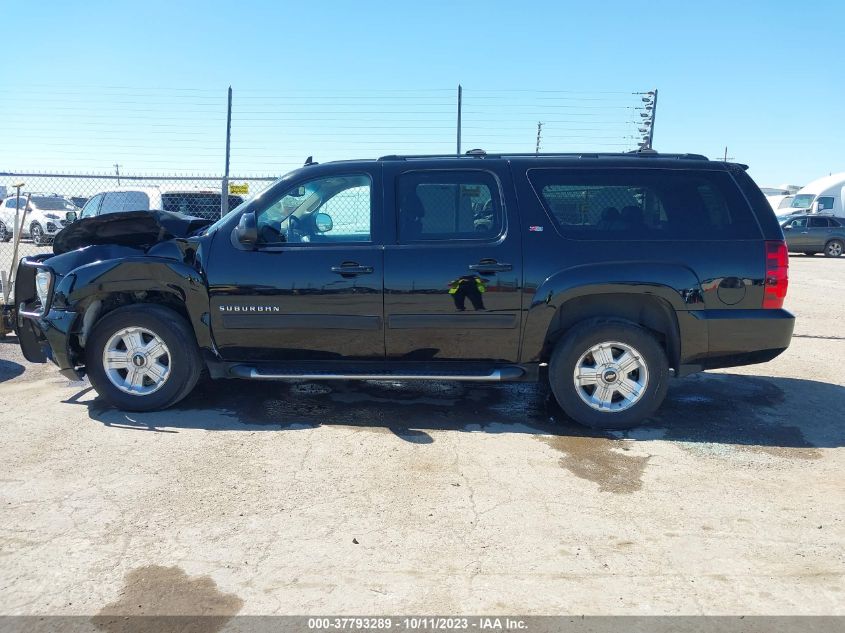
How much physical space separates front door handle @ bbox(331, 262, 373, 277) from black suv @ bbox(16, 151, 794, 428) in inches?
0.4

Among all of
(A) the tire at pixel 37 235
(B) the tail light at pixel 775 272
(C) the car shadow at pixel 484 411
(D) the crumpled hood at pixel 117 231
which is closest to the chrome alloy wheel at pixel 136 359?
(C) the car shadow at pixel 484 411

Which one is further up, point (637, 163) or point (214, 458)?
point (637, 163)

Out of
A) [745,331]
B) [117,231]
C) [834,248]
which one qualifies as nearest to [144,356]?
[117,231]

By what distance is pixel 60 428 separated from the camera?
4.82m

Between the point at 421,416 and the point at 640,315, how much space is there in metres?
1.80

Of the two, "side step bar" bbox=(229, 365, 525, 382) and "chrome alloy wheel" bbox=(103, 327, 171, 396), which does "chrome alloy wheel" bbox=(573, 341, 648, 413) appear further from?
"chrome alloy wheel" bbox=(103, 327, 171, 396)

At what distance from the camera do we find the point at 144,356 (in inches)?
199

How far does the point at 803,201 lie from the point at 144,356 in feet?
99.9

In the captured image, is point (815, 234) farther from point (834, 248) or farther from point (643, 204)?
point (643, 204)

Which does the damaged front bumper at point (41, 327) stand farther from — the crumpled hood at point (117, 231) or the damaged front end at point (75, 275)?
the crumpled hood at point (117, 231)

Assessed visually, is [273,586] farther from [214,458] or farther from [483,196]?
[483,196]

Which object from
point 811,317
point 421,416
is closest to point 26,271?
point 421,416

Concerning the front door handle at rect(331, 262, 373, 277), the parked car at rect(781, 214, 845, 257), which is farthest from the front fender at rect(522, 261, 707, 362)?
the parked car at rect(781, 214, 845, 257)

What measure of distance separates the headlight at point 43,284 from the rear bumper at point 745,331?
15.7 ft
